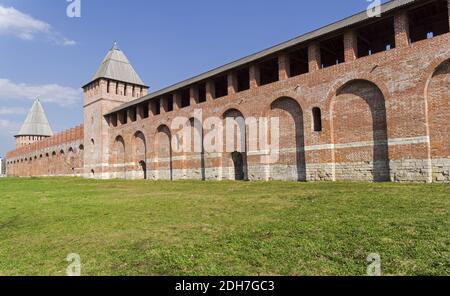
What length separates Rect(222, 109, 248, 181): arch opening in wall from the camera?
18938mm

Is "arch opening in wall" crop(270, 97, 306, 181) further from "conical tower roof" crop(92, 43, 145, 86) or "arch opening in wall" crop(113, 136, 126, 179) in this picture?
"conical tower roof" crop(92, 43, 145, 86)

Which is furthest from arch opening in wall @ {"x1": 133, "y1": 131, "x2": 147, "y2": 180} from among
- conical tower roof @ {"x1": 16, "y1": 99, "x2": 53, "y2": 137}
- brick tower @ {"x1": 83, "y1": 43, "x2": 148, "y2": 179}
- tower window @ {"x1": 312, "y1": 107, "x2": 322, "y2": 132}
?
conical tower roof @ {"x1": 16, "y1": 99, "x2": 53, "y2": 137}

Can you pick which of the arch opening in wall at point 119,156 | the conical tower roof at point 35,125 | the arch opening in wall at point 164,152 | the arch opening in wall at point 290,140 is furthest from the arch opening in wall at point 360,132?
the conical tower roof at point 35,125

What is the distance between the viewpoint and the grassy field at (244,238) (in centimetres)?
423

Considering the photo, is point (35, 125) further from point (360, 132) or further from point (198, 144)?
point (360, 132)

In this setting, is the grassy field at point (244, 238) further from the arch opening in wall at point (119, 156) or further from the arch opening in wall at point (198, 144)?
the arch opening in wall at point (119, 156)

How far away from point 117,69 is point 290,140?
2421cm

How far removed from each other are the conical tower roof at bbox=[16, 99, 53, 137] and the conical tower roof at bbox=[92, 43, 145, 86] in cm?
3213

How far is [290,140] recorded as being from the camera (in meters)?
16.6

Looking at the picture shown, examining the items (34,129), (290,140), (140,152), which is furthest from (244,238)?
(34,129)

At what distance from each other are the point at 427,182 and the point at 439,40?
5.01m
